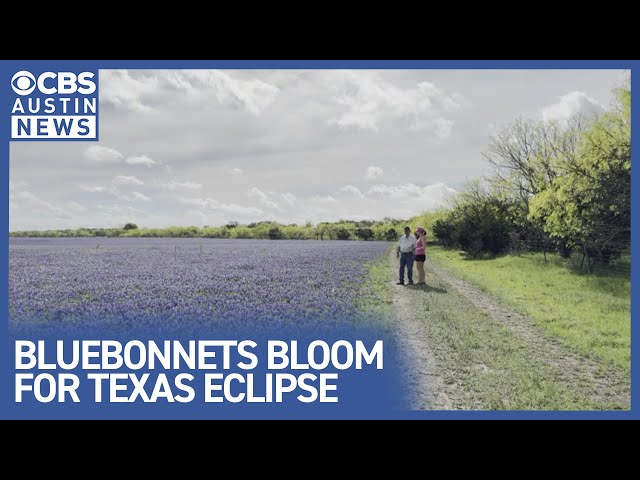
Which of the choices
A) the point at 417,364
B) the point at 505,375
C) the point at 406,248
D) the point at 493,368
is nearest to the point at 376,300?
the point at 406,248

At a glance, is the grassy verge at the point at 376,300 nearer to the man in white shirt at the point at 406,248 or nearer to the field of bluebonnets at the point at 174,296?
the field of bluebonnets at the point at 174,296

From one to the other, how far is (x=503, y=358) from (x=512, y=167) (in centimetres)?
2373

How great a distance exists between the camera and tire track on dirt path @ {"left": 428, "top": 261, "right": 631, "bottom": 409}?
21.2ft

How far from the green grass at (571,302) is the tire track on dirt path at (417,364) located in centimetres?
300

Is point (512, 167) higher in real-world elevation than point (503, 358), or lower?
higher

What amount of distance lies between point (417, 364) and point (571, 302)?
8236 mm

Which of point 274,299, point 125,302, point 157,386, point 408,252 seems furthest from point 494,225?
point 157,386

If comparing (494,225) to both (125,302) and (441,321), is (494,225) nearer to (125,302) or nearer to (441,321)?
(441,321)

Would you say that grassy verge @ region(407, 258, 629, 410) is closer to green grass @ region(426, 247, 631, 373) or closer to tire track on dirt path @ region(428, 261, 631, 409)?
tire track on dirt path @ region(428, 261, 631, 409)

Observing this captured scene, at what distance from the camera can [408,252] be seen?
54.4ft

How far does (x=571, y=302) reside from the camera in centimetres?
1312

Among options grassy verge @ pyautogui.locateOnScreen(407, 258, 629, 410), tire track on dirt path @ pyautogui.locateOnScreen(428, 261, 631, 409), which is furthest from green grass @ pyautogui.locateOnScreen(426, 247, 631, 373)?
grassy verge @ pyautogui.locateOnScreen(407, 258, 629, 410)

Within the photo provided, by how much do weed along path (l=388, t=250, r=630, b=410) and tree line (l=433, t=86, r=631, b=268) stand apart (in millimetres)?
7026

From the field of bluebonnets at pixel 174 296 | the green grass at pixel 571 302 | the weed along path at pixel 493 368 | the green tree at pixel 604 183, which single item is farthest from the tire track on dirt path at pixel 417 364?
the green tree at pixel 604 183
